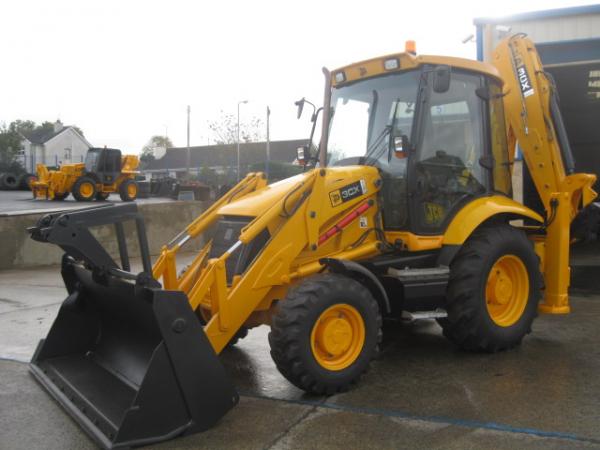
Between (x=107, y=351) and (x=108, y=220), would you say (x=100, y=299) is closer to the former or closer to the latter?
(x=107, y=351)

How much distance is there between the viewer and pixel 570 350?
5395 millimetres

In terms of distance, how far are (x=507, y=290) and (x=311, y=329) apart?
2186 millimetres

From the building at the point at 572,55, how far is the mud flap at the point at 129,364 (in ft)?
22.8

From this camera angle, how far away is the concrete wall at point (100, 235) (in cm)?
1159

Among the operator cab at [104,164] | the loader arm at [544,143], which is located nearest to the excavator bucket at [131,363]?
the loader arm at [544,143]

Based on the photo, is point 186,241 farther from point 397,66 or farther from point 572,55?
point 572,55

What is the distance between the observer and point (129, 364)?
4441mm

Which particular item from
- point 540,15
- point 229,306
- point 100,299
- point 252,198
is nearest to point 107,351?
point 100,299

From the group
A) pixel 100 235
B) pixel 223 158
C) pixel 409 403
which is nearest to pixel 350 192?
pixel 409 403

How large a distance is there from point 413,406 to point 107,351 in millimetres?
2301

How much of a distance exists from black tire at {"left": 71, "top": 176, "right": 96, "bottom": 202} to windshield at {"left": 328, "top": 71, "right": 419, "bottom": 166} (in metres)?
17.9

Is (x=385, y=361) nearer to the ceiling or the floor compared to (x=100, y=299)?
nearer to the floor

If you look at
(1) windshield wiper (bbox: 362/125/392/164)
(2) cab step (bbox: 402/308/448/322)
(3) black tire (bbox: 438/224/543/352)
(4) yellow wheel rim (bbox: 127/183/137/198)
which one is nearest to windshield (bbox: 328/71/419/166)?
(1) windshield wiper (bbox: 362/125/392/164)

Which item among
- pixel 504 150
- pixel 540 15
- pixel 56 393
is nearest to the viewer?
pixel 56 393
